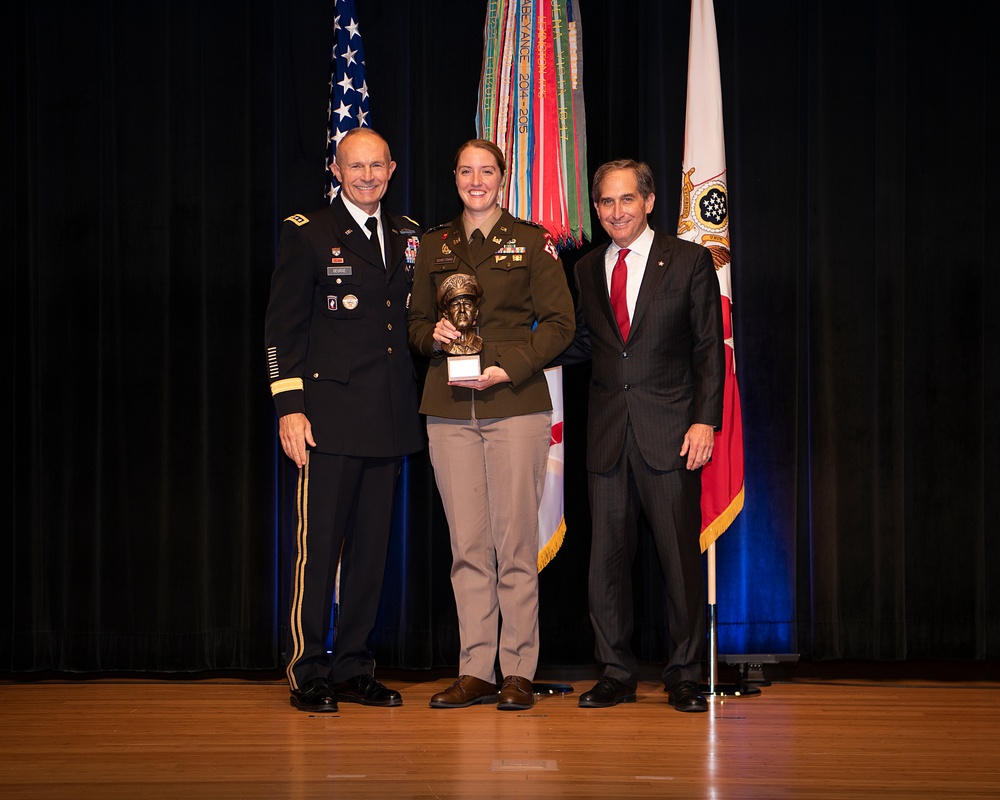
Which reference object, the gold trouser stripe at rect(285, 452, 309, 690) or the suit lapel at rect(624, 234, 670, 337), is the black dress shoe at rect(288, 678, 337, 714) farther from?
the suit lapel at rect(624, 234, 670, 337)

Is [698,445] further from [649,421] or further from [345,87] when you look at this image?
[345,87]

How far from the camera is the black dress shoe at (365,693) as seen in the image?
3.19 meters

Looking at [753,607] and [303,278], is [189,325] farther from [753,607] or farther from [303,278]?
[753,607]

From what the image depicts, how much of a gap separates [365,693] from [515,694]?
494 millimetres

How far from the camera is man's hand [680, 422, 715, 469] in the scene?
3.11 meters

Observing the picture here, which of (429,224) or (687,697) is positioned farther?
(429,224)

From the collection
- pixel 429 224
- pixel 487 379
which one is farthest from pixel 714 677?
pixel 429 224

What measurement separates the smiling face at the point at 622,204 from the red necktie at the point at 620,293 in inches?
3.4

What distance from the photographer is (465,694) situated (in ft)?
10.3

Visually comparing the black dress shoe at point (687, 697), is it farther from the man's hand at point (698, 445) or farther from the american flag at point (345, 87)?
the american flag at point (345, 87)

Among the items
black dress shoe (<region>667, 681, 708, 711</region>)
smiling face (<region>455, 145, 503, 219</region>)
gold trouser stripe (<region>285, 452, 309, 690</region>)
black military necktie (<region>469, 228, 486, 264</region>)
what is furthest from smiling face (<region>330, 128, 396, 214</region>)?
black dress shoe (<region>667, 681, 708, 711</region>)

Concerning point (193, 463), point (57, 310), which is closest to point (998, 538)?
point (193, 463)

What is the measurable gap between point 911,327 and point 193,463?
9.63 ft

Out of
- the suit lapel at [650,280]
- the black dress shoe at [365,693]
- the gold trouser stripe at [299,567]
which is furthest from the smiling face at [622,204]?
the black dress shoe at [365,693]
